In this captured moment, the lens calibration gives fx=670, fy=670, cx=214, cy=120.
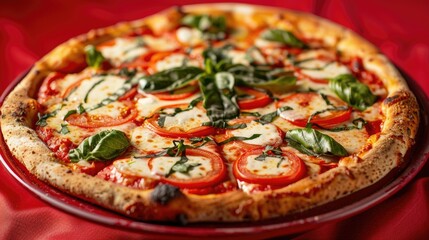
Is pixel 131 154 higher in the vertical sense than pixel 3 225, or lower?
higher

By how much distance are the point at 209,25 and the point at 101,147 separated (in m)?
1.90

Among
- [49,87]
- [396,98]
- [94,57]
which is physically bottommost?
[49,87]

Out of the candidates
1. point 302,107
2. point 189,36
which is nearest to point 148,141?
point 302,107

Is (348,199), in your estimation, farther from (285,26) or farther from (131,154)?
(285,26)

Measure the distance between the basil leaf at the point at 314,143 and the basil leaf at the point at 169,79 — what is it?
2.84 feet

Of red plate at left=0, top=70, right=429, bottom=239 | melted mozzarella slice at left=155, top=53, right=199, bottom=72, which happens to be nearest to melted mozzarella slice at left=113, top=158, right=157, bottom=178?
red plate at left=0, top=70, right=429, bottom=239

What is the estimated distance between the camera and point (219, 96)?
152 inches

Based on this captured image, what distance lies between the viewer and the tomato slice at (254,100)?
3844 millimetres

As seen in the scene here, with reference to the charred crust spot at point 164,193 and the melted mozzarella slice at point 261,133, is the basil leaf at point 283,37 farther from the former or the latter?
the charred crust spot at point 164,193

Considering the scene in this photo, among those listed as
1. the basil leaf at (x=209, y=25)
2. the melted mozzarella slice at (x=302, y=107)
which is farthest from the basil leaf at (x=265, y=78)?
the basil leaf at (x=209, y=25)

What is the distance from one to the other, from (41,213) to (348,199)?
155 cm

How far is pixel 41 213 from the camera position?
342 cm

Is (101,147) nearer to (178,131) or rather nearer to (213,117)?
(178,131)

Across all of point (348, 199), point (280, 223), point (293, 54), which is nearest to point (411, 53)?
point (293, 54)
